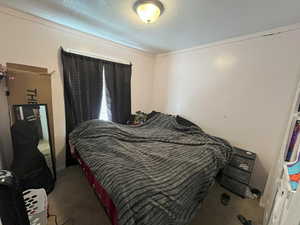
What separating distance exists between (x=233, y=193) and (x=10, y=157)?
3.19m

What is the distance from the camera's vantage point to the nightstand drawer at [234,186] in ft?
6.23

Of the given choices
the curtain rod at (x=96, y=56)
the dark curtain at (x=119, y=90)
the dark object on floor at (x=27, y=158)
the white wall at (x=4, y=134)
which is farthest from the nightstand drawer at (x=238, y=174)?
the white wall at (x=4, y=134)

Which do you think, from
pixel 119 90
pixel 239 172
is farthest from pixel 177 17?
pixel 239 172

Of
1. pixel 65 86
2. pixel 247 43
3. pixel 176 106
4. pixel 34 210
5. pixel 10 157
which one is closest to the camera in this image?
pixel 34 210

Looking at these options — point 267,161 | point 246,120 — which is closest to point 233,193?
point 267,161

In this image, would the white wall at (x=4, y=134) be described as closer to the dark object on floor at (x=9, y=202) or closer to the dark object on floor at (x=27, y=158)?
the dark object on floor at (x=27, y=158)

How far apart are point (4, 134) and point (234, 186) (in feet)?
10.7

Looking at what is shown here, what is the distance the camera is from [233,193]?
1979 millimetres

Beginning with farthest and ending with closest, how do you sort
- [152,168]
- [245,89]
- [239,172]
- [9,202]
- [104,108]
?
[104,108] < [245,89] < [239,172] < [152,168] < [9,202]

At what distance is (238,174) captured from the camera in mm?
1940

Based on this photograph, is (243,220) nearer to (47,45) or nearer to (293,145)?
(293,145)

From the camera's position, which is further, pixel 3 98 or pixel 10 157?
pixel 10 157

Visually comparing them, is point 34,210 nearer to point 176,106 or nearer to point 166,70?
point 176,106

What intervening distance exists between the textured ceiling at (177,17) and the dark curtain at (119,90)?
615mm
